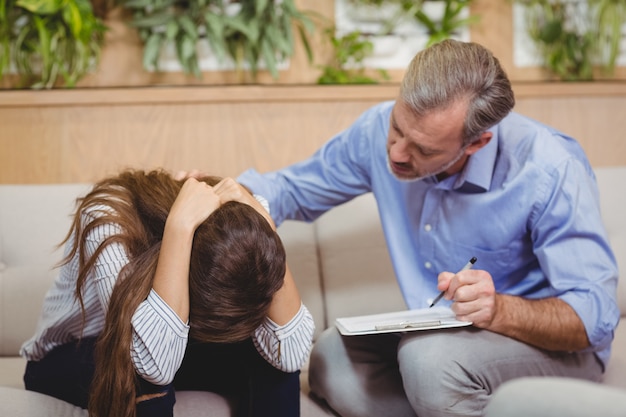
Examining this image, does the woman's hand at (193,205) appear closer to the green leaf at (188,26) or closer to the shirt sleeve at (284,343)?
the shirt sleeve at (284,343)

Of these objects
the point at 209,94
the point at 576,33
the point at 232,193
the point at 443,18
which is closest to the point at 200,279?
the point at 232,193

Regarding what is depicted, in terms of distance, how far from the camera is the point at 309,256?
193 cm

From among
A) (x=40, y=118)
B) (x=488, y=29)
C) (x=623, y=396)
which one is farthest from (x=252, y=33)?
(x=623, y=396)

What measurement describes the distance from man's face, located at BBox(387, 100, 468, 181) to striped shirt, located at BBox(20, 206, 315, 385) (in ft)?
1.24

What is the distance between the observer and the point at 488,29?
252 cm

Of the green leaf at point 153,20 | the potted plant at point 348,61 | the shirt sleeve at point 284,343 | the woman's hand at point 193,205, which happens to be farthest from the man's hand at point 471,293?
the green leaf at point 153,20

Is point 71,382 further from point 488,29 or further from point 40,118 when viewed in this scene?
point 488,29

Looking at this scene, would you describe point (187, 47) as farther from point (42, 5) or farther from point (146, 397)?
point (146, 397)

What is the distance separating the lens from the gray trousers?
1.34m

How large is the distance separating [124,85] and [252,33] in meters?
0.44

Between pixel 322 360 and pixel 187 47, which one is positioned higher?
pixel 187 47

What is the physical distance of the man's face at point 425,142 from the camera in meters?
1.48

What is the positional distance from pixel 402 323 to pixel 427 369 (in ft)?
0.30

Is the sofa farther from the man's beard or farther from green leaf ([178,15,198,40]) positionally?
green leaf ([178,15,198,40])
